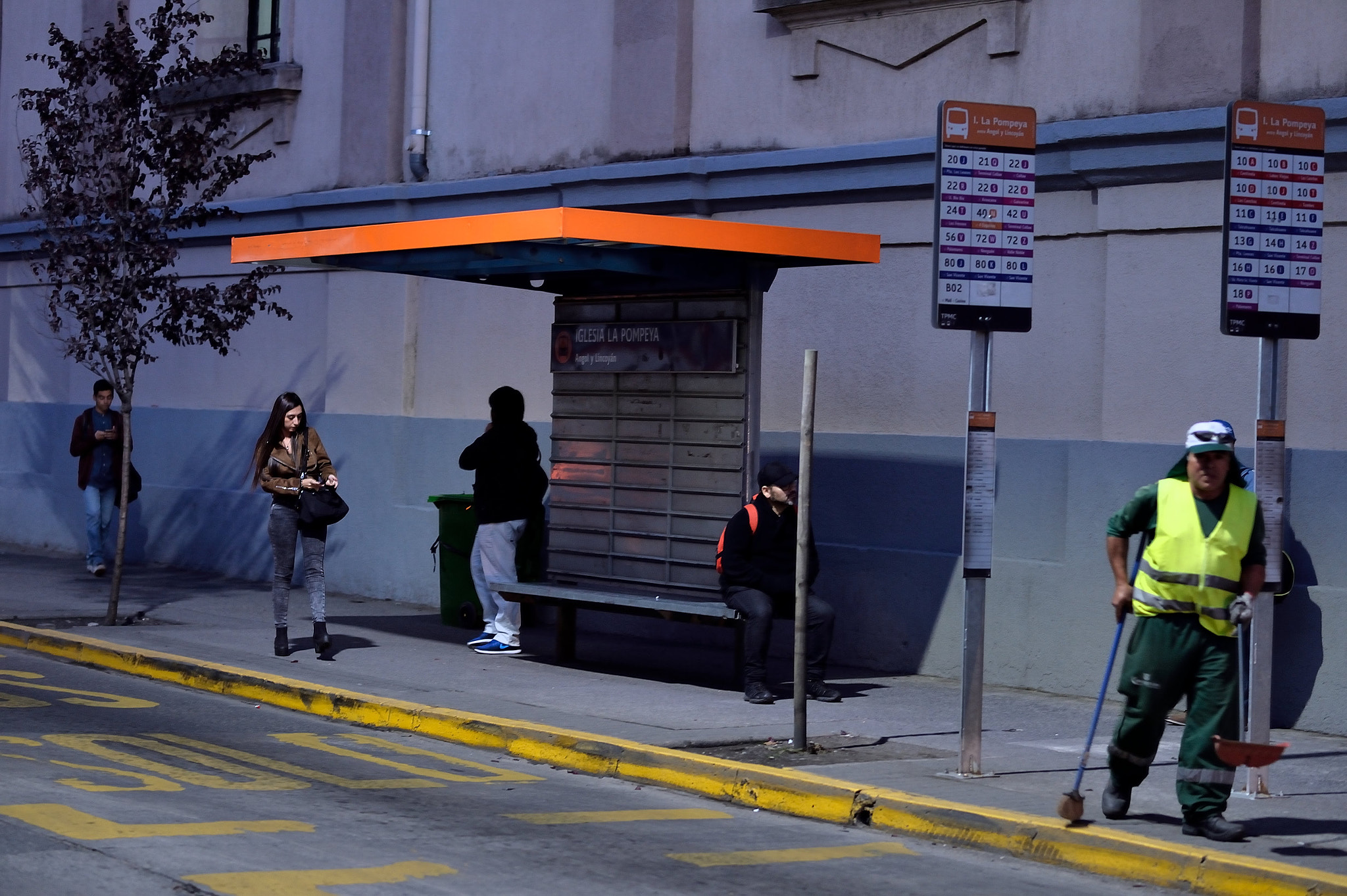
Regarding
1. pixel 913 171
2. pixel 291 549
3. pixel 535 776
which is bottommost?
pixel 535 776

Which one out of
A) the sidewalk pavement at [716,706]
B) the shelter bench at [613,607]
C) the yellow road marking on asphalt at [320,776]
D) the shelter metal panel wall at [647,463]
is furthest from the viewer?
the shelter metal panel wall at [647,463]

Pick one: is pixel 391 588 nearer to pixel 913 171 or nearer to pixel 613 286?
pixel 613 286

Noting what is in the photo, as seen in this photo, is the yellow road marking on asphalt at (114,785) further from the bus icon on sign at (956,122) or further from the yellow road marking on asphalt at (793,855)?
the bus icon on sign at (956,122)

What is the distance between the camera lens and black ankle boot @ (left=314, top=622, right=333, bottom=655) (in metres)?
12.1

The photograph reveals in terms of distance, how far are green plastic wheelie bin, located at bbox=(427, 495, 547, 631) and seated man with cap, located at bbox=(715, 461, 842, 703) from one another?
3.33 meters

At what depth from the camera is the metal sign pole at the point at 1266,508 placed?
7840 millimetres

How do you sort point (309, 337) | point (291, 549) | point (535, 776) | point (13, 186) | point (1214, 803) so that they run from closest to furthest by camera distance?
point (1214, 803), point (535, 776), point (291, 549), point (309, 337), point (13, 186)

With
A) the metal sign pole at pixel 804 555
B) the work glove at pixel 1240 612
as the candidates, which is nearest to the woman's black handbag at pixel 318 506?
the metal sign pole at pixel 804 555

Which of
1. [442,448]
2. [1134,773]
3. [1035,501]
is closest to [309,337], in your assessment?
[442,448]

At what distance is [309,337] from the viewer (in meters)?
17.1

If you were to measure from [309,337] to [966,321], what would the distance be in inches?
405

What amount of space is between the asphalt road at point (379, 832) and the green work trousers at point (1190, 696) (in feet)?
1.82

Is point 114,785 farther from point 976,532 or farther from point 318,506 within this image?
point 318,506

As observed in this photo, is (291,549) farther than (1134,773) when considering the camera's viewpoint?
Yes
